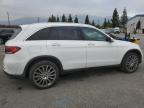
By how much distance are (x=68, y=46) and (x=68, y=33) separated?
443mm

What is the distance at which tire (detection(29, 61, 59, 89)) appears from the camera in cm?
536

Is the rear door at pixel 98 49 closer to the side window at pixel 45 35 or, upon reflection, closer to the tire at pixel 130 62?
the tire at pixel 130 62

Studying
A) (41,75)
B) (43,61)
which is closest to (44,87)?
(41,75)

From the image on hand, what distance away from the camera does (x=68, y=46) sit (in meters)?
5.70

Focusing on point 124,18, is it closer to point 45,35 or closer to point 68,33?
point 68,33

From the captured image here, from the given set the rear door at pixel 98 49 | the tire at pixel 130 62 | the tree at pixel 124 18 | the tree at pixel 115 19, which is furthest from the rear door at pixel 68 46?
the tree at pixel 124 18

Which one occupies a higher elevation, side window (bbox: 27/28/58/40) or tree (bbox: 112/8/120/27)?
tree (bbox: 112/8/120/27)

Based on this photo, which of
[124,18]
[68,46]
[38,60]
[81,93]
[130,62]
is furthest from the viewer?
[124,18]

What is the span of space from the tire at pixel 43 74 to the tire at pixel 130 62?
98.9 inches

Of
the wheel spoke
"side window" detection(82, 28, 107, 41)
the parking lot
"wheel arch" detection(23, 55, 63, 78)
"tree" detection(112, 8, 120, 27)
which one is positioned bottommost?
the parking lot

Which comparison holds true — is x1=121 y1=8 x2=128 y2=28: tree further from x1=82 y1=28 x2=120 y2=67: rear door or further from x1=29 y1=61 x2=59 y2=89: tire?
x1=29 y1=61 x2=59 y2=89: tire

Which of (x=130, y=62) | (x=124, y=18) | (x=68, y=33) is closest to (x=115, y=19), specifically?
(x=124, y=18)

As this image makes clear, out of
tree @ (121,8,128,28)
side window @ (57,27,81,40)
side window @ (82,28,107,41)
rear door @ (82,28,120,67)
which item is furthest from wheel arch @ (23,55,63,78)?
tree @ (121,8,128,28)

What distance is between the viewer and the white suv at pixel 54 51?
17.2 feet
